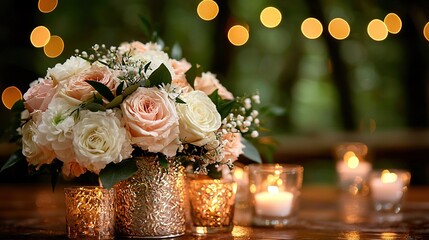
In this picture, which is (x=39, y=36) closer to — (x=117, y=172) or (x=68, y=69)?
(x=68, y=69)

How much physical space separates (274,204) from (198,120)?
388mm

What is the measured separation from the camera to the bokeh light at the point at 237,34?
426 centimetres

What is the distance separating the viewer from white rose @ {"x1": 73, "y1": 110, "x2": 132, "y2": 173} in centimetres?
118

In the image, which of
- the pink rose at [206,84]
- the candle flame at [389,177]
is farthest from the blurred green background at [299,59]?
the pink rose at [206,84]

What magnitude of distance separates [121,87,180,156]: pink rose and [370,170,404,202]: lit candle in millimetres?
922

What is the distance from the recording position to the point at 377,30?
4.22 meters

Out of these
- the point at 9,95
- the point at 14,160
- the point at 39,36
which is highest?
the point at 39,36

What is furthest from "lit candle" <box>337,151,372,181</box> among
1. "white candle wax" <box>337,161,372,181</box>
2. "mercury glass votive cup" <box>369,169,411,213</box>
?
"mercury glass votive cup" <box>369,169,411,213</box>

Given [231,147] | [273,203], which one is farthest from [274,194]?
[231,147]

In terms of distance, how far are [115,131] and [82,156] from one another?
68 millimetres

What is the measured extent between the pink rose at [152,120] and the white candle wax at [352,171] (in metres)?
1.31

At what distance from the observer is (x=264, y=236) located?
4.50ft

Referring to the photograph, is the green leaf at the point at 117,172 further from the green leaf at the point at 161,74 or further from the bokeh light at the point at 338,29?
the bokeh light at the point at 338,29

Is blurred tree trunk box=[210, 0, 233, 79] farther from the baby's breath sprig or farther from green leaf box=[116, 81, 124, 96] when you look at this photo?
green leaf box=[116, 81, 124, 96]
